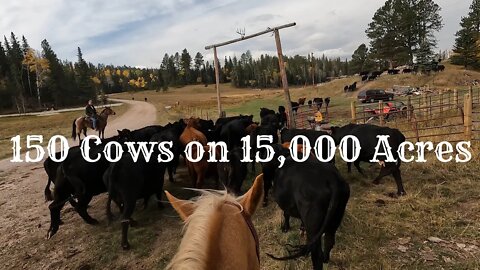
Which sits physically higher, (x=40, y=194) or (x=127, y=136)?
(x=127, y=136)

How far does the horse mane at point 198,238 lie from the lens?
1341 mm

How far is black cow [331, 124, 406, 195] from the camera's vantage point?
6.65 m

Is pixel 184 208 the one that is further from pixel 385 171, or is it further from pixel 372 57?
pixel 372 57

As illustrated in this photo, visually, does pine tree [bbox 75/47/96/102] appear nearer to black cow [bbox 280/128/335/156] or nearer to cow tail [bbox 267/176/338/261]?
black cow [bbox 280/128/335/156]

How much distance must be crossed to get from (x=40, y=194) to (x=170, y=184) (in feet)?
10.9

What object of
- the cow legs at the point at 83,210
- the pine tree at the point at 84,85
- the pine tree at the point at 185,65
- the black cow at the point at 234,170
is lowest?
the cow legs at the point at 83,210

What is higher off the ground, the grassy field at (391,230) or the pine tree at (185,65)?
the pine tree at (185,65)

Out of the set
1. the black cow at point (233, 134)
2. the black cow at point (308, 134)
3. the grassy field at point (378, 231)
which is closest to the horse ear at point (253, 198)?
the grassy field at point (378, 231)

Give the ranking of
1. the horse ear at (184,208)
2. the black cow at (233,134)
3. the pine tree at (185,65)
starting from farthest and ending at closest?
the pine tree at (185,65) → the black cow at (233,134) → the horse ear at (184,208)

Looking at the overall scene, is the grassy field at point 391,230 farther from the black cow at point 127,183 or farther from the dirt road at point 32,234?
the dirt road at point 32,234

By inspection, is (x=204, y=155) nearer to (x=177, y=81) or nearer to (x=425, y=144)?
(x=425, y=144)

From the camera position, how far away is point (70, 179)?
20.7 feet

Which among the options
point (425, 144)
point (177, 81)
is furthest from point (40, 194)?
point (177, 81)

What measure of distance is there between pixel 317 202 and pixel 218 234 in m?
2.86
